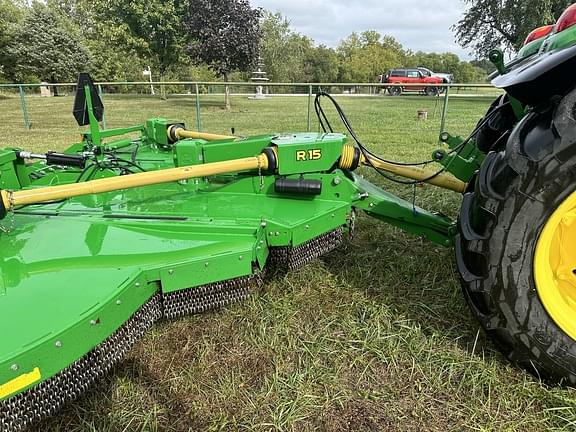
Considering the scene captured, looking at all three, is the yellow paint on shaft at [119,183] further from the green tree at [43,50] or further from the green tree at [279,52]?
the green tree at [279,52]

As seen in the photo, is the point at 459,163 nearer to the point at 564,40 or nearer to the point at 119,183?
the point at 564,40

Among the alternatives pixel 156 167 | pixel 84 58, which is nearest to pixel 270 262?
pixel 156 167

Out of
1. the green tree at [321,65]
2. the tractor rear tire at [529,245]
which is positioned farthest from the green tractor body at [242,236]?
the green tree at [321,65]

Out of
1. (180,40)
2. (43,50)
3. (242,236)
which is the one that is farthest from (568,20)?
(43,50)

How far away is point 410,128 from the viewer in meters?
12.0

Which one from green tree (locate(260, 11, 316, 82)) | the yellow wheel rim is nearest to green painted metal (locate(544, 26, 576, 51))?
the yellow wheel rim

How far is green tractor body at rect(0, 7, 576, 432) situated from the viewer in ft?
5.15

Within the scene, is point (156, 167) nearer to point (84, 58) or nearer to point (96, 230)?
point (96, 230)

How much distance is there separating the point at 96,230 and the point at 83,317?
703 mm

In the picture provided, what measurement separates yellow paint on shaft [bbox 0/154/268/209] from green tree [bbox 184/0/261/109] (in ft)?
62.3

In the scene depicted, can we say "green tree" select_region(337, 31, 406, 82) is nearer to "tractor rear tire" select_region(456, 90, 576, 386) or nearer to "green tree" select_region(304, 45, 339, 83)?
"green tree" select_region(304, 45, 339, 83)

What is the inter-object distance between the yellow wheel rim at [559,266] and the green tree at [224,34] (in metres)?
19.6

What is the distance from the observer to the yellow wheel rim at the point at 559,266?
1.74 metres

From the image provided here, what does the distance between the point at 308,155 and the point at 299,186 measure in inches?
7.1
